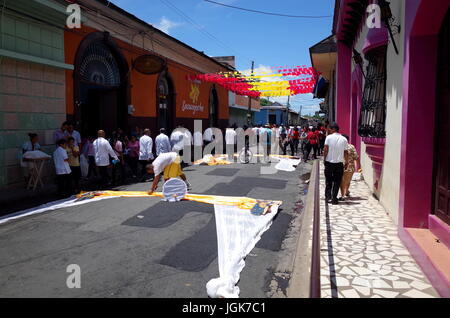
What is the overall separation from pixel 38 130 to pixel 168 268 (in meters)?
7.17

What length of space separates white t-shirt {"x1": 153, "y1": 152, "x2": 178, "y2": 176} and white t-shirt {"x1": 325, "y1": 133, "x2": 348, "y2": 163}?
3503mm

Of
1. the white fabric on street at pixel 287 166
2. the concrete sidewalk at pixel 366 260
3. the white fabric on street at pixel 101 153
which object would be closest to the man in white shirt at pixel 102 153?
the white fabric on street at pixel 101 153

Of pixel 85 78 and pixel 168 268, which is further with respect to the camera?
pixel 85 78

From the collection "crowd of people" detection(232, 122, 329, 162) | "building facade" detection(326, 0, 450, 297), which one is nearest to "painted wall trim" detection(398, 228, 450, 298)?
"building facade" detection(326, 0, 450, 297)

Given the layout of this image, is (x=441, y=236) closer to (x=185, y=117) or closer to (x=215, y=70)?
(x=185, y=117)

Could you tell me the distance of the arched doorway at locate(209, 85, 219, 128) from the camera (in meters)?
24.9

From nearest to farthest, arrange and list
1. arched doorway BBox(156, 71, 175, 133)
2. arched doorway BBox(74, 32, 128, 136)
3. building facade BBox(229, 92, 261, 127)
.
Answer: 1. arched doorway BBox(74, 32, 128, 136)
2. arched doorway BBox(156, 71, 175, 133)
3. building facade BBox(229, 92, 261, 127)

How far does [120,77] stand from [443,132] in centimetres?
1188

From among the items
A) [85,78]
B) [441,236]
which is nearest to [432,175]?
[441,236]

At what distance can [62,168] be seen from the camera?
28.2 ft

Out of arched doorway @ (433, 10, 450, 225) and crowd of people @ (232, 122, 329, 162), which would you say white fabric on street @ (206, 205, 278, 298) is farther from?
crowd of people @ (232, 122, 329, 162)

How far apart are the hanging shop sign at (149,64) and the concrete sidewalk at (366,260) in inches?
368

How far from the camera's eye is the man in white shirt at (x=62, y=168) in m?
8.62

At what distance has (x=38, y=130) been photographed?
962cm
